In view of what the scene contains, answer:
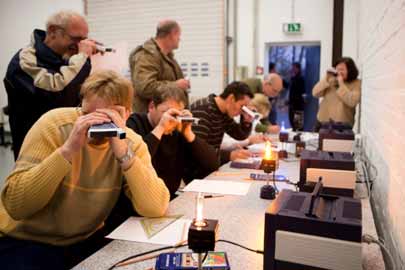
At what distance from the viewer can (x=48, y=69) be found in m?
1.99

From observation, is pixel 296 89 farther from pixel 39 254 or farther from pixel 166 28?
pixel 39 254

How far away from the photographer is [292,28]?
4.77 meters

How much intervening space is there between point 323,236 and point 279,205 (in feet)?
0.47

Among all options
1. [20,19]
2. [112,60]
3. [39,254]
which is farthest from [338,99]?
[20,19]

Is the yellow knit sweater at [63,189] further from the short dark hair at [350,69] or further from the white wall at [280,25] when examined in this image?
the white wall at [280,25]

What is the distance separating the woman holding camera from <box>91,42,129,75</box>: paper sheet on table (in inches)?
83.1

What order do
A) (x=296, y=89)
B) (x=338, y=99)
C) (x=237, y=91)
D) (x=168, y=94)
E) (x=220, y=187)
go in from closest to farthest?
(x=220, y=187), (x=168, y=94), (x=237, y=91), (x=338, y=99), (x=296, y=89)

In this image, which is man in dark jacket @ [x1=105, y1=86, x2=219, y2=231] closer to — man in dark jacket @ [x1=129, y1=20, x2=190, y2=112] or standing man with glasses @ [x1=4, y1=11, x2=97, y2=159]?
standing man with glasses @ [x1=4, y1=11, x2=97, y2=159]

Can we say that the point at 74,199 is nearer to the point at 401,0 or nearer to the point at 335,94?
the point at 401,0

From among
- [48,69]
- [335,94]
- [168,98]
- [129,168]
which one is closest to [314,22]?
[335,94]

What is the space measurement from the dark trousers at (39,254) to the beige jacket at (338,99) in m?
2.93

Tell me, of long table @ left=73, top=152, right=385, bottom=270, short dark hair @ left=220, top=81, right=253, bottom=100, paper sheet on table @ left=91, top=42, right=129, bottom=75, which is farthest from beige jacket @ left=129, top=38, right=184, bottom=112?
long table @ left=73, top=152, right=385, bottom=270

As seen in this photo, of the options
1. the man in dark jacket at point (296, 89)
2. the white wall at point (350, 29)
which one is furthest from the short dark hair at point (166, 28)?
the man in dark jacket at point (296, 89)

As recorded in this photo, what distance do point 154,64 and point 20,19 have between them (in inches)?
162
